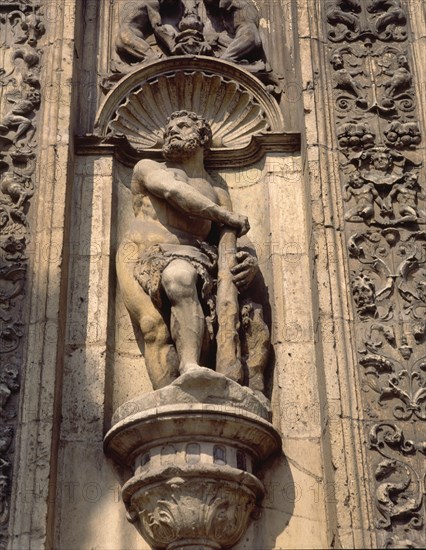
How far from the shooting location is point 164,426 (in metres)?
6.68

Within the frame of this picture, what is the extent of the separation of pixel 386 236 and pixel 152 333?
1.80 metres

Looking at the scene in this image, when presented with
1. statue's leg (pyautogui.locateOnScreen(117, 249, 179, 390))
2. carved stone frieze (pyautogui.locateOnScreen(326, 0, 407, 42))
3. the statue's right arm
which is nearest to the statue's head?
the statue's right arm

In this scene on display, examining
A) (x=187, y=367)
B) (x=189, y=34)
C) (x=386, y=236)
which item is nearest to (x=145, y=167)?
(x=189, y=34)

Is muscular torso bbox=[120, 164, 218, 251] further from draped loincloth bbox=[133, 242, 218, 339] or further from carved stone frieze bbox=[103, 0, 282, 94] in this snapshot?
carved stone frieze bbox=[103, 0, 282, 94]

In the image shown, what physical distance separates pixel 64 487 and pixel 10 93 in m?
3.12

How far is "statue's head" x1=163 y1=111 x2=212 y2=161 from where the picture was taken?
794 cm

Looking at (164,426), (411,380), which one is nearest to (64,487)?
(164,426)

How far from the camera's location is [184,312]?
7.12 m

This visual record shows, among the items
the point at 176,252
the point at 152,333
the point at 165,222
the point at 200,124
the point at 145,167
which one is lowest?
the point at 152,333

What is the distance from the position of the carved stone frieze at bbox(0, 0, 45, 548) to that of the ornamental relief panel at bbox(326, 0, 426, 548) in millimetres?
2310

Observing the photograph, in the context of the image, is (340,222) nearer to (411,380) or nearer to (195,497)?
(411,380)

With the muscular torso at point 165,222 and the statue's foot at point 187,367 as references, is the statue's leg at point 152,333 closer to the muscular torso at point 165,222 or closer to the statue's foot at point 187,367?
the statue's foot at point 187,367

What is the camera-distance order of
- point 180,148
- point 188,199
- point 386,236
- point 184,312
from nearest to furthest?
point 184,312 < point 386,236 < point 188,199 < point 180,148

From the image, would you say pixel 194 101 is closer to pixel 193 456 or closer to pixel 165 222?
pixel 165 222
